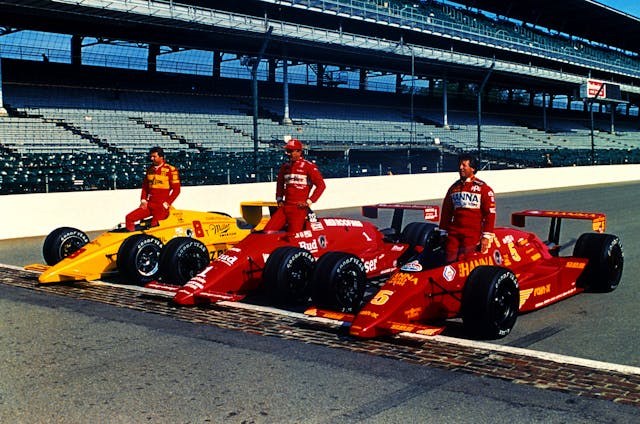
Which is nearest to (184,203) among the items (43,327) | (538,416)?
(43,327)

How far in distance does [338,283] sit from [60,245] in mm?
5075

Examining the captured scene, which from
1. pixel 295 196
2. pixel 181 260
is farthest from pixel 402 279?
pixel 181 260

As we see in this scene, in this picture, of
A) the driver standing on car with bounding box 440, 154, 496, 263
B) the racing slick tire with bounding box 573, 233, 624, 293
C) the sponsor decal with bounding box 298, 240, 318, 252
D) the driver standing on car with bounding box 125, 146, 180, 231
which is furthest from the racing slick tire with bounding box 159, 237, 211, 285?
the racing slick tire with bounding box 573, 233, 624, 293

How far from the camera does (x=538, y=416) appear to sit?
4309mm

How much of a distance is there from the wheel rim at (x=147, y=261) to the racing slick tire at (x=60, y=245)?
1862mm

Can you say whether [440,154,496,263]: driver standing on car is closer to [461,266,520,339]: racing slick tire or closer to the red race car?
[461,266,520,339]: racing slick tire

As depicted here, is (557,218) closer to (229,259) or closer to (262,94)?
(229,259)

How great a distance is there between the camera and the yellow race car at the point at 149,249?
891 centimetres

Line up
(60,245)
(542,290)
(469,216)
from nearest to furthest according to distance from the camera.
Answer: (469,216) < (542,290) < (60,245)

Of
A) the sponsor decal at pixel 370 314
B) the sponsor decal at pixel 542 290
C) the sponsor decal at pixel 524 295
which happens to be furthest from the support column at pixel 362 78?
the sponsor decal at pixel 370 314

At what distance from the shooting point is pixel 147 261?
362 inches

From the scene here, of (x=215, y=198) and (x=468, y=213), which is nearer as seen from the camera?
(x=468, y=213)

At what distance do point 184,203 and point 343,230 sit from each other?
34.4 feet

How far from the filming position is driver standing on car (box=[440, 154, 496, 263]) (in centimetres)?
685
